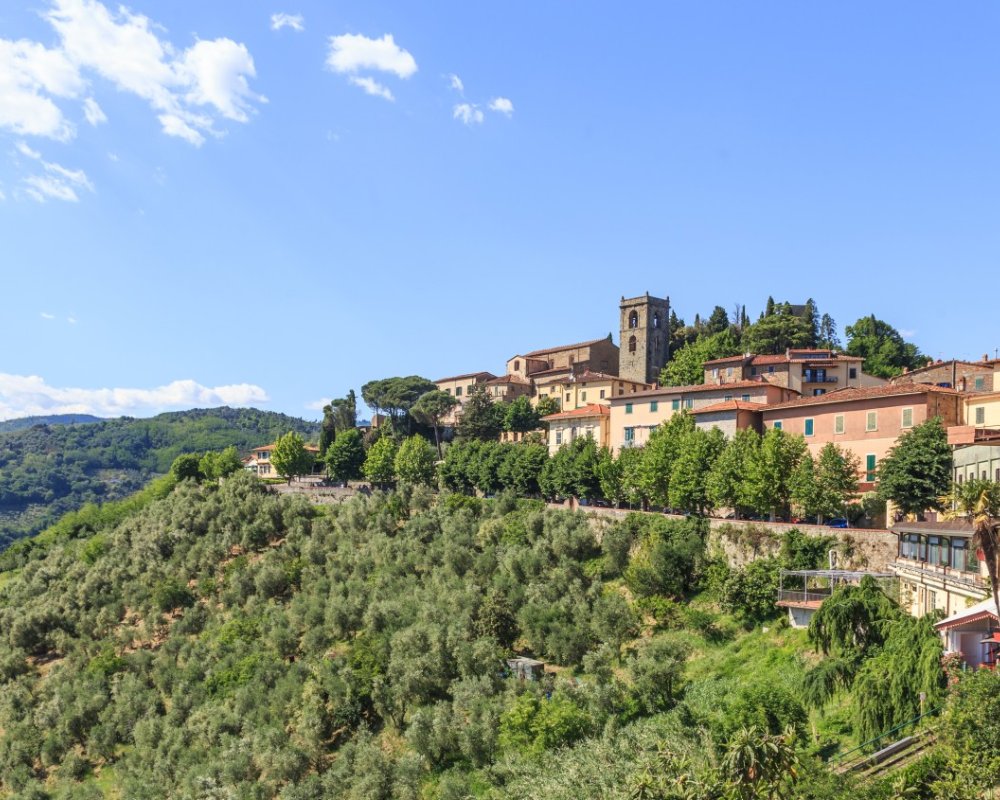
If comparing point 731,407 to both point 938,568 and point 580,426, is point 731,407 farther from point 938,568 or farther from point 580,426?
point 938,568

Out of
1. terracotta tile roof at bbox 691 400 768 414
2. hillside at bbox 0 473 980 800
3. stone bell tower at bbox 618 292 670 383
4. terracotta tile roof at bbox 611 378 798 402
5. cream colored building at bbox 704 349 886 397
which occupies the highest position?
stone bell tower at bbox 618 292 670 383

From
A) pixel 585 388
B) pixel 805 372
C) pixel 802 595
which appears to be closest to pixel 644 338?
pixel 585 388

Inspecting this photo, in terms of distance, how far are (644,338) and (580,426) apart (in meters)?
24.0

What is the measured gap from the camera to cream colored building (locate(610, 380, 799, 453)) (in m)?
62.5

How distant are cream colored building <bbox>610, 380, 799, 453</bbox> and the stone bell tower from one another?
25569 millimetres

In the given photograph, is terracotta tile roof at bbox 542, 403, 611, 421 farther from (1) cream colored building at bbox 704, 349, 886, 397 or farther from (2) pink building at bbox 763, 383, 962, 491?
(2) pink building at bbox 763, 383, 962, 491

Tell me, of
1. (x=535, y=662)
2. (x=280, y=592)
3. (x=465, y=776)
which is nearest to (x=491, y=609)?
(x=535, y=662)

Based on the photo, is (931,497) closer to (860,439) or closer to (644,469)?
(860,439)

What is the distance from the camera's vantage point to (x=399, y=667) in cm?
4609

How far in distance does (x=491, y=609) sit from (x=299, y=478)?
2232 inches

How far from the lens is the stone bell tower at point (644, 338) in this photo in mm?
95438

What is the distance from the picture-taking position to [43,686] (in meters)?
64.6

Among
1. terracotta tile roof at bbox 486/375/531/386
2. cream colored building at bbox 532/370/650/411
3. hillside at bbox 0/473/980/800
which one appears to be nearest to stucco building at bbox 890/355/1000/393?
hillside at bbox 0/473/980/800

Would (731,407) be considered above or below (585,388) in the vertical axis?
below
